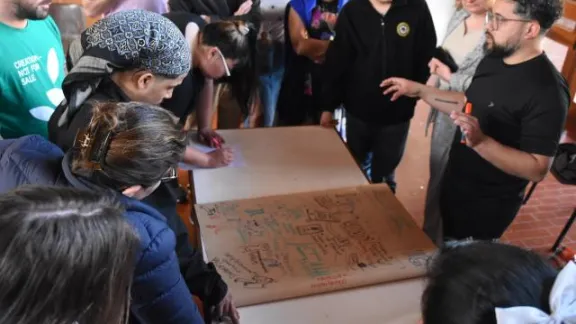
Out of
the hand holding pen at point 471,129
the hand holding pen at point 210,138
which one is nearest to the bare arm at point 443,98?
the hand holding pen at point 471,129

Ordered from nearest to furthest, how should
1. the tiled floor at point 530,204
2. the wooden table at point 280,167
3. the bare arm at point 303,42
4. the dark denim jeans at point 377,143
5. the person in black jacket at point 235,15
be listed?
the wooden table at point 280,167, the person in black jacket at point 235,15, the dark denim jeans at point 377,143, the bare arm at point 303,42, the tiled floor at point 530,204

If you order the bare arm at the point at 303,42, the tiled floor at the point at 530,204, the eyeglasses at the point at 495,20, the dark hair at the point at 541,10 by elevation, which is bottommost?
the tiled floor at the point at 530,204

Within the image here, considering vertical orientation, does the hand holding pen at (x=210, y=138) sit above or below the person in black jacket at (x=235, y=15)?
below

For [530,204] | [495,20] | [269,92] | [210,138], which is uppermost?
[495,20]

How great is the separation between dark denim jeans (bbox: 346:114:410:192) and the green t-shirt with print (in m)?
1.27

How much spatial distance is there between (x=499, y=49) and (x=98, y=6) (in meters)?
1.72

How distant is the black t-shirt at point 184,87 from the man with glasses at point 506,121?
0.91 meters

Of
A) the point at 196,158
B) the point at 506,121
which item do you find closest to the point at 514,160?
the point at 506,121

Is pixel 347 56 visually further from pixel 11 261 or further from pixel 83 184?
pixel 11 261

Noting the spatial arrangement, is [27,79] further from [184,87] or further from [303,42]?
[303,42]

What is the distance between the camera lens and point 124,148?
880 mm

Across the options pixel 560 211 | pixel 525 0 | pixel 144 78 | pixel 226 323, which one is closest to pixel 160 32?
pixel 144 78

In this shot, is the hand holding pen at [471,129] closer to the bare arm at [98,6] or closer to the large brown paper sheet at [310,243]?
the large brown paper sheet at [310,243]

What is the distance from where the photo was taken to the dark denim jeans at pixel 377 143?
2166 millimetres
